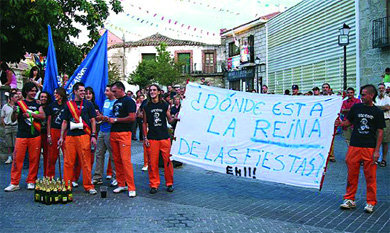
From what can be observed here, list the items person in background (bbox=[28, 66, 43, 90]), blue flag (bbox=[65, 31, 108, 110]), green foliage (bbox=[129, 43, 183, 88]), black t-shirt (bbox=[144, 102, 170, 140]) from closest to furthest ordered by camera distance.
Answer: black t-shirt (bbox=[144, 102, 170, 140])
blue flag (bbox=[65, 31, 108, 110])
person in background (bbox=[28, 66, 43, 90])
green foliage (bbox=[129, 43, 183, 88])

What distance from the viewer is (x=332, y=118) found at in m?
6.68

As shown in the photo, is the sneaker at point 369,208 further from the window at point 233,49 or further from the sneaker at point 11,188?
the window at point 233,49

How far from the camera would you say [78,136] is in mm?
7195

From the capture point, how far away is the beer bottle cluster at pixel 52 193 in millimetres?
6594

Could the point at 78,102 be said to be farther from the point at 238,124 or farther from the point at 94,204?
the point at 238,124

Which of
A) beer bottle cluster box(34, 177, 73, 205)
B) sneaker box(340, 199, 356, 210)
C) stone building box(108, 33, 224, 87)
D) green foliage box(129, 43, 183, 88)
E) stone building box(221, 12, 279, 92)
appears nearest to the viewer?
sneaker box(340, 199, 356, 210)

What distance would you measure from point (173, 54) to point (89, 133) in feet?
140

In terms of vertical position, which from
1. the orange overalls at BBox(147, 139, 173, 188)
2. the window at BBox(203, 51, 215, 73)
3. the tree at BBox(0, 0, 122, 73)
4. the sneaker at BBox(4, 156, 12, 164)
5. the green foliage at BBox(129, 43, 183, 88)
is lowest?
the sneaker at BBox(4, 156, 12, 164)

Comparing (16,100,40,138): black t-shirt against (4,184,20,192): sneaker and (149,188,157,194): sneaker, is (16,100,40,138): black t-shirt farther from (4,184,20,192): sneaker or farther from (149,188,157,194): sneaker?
(149,188,157,194): sneaker

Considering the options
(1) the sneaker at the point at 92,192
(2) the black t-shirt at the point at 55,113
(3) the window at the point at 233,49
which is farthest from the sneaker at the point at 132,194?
(3) the window at the point at 233,49

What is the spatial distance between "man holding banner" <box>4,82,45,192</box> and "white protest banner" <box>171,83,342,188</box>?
2564 mm

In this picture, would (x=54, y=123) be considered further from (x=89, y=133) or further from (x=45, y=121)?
(x=89, y=133)

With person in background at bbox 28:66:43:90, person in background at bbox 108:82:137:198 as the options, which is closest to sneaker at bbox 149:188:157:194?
person in background at bbox 108:82:137:198

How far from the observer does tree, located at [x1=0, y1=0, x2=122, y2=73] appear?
1127 centimetres
